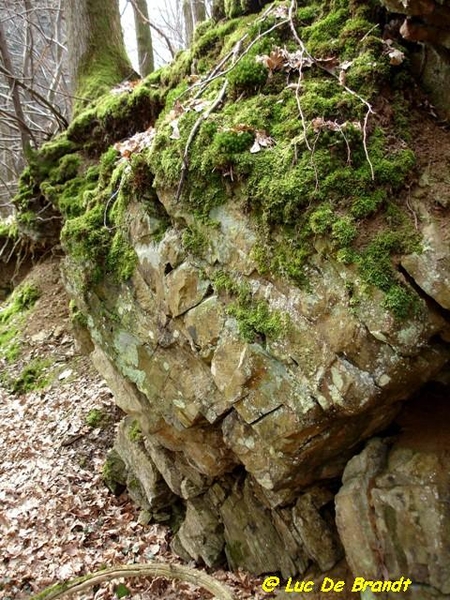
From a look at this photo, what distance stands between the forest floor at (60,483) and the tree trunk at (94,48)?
13.4ft

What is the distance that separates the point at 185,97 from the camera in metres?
5.33

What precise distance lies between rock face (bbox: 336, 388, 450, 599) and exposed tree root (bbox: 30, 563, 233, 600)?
157 cm

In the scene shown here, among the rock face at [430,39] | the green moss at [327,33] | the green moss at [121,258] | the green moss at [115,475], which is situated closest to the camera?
the rock face at [430,39]

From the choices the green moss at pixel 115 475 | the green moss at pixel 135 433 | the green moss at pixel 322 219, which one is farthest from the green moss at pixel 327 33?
the green moss at pixel 115 475

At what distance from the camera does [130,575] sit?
A: 484 cm

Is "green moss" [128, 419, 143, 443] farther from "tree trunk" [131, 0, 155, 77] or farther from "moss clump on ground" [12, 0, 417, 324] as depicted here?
"tree trunk" [131, 0, 155, 77]

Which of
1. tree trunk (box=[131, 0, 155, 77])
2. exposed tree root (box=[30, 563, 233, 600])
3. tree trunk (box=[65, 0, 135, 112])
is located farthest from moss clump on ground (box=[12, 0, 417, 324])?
tree trunk (box=[131, 0, 155, 77])

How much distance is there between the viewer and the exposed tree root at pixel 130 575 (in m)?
4.68

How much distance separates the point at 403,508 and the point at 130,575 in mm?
2905

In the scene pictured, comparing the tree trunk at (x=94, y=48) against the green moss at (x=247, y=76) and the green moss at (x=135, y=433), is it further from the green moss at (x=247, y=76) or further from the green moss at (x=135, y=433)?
the green moss at (x=135, y=433)

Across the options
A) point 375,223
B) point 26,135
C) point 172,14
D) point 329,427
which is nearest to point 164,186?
point 375,223

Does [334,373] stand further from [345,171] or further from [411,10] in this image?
[411,10]

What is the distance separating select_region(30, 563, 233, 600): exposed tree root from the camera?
15.4ft

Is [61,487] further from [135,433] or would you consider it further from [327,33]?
[327,33]
